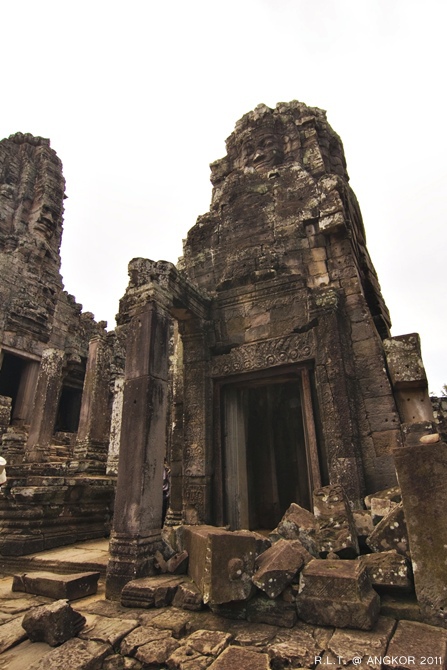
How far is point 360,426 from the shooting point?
505cm

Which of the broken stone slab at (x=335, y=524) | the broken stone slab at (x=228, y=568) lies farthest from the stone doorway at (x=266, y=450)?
the broken stone slab at (x=228, y=568)

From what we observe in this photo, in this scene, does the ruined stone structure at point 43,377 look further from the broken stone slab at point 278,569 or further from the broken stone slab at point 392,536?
the broken stone slab at point 392,536

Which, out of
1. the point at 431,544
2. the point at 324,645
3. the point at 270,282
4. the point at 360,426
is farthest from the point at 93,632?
the point at 270,282

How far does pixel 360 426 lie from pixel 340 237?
3011 mm

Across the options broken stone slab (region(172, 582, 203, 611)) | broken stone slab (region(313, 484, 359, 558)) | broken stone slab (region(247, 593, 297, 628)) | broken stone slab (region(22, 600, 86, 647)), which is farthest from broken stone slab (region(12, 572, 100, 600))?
broken stone slab (region(313, 484, 359, 558))

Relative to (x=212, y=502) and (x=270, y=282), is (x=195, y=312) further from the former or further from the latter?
(x=212, y=502)

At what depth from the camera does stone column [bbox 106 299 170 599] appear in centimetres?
391

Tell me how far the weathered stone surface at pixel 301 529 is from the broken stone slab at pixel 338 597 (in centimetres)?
51

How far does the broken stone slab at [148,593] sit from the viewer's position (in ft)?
10.9

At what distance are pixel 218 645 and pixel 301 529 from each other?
4.24ft

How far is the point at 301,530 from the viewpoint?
3.44m

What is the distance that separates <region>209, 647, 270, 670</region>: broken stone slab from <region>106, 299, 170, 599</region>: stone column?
5.98 feet

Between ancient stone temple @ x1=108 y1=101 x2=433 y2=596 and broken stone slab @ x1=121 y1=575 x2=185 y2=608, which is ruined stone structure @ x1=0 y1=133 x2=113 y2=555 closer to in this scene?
ancient stone temple @ x1=108 y1=101 x2=433 y2=596

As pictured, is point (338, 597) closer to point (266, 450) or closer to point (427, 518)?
point (427, 518)
